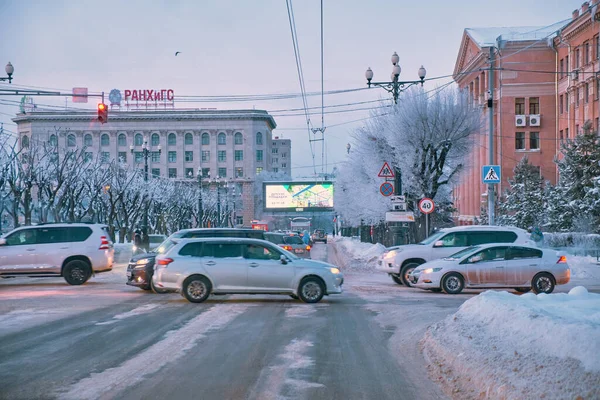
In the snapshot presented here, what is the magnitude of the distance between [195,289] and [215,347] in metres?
6.86

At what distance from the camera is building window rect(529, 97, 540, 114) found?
228 feet

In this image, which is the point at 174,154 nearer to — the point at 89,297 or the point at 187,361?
the point at 89,297

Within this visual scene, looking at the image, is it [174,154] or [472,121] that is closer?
[472,121]

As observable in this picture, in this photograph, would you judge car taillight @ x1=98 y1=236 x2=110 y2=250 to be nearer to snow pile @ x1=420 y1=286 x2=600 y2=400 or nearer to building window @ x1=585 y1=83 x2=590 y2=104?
snow pile @ x1=420 y1=286 x2=600 y2=400

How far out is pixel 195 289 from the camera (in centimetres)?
1831

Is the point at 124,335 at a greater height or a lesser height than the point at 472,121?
lesser

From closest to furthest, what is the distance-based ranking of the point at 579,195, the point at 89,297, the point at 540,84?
the point at 89,297
the point at 579,195
the point at 540,84

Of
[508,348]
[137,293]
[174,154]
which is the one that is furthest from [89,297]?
[174,154]

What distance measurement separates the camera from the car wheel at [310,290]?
60.7 ft

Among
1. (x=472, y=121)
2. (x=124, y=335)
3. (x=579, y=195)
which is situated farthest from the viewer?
(x=579, y=195)

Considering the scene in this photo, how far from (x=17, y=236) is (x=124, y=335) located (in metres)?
13.0

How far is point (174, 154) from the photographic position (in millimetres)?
130000

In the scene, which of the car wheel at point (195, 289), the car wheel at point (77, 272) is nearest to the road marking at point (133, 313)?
the car wheel at point (195, 289)

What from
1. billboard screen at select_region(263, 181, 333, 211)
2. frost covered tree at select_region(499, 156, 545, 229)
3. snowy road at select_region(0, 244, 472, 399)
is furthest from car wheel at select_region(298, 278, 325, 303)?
billboard screen at select_region(263, 181, 333, 211)
